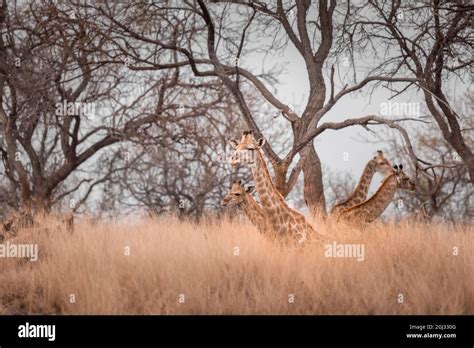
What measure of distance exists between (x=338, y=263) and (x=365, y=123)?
212 inches

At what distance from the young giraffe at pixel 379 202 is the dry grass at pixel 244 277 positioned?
573mm

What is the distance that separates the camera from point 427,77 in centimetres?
1641

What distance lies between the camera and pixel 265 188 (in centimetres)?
948

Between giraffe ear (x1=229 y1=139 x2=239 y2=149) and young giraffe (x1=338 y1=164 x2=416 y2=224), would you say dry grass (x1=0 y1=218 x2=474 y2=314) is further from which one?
giraffe ear (x1=229 y1=139 x2=239 y2=149)

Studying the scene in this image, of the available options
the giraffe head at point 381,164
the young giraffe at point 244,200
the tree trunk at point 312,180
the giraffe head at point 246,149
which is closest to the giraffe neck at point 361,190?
the giraffe head at point 381,164

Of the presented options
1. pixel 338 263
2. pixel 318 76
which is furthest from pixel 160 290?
pixel 318 76

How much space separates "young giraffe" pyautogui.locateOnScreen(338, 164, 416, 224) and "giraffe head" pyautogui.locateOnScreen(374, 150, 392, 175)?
0.48m

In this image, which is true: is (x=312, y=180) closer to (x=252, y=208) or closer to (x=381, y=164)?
(x=381, y=164)

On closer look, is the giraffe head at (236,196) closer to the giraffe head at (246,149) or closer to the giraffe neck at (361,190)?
the giraffe head at (246,149)

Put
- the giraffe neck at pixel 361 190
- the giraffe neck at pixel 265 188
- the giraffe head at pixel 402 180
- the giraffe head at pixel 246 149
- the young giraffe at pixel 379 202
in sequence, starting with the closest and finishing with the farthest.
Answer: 1. the giraffe head at pixel 246 149
2. the giraffe neck at pixel 265 188
3. the young giraffe at pixel 379 202
4. the giraffe head at pixel 402 180
5. the giraffe neck at pixel 361 190

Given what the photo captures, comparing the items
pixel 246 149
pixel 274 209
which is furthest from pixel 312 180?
pixel 246 149

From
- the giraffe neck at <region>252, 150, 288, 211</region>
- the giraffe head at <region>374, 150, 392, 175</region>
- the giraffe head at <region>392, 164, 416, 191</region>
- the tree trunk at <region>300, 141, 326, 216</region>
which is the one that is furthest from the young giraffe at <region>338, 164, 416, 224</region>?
the tree trunk at <region>300, 141, 326, 216</region>

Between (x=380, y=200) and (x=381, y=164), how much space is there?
1.31 metres

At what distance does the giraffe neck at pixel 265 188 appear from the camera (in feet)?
31.1
